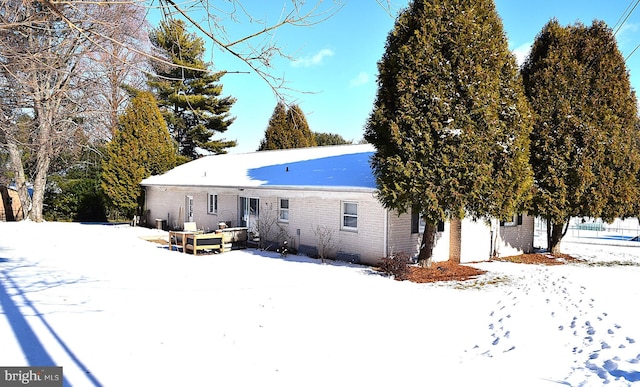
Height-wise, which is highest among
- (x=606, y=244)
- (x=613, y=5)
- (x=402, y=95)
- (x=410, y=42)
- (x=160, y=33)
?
(x=613, y=5)

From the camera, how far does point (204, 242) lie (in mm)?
15258

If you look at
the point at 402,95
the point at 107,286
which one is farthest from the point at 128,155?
the point at 402,95

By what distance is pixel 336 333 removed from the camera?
667cm

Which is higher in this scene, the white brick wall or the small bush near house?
the white brick wall

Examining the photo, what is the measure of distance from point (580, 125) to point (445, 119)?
7.14 meters

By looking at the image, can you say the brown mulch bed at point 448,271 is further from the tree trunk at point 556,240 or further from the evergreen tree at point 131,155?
the evergreen tree at point 131,155

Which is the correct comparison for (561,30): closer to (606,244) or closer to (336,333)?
(606,244)

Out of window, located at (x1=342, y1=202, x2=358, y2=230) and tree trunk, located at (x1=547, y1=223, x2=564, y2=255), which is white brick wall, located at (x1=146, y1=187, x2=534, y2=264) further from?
tree trunk, located at (x1=547, y1=223, x2=564, y2=255)

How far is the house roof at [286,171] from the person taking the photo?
1516 cm

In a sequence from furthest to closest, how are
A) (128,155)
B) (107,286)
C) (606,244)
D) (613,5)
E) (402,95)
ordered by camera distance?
(128,155)
(606,244)
(613,5)
(402,95)
(107,286)

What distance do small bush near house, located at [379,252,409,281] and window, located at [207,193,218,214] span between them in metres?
10.8

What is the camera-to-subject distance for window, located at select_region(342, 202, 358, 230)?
46.0ft

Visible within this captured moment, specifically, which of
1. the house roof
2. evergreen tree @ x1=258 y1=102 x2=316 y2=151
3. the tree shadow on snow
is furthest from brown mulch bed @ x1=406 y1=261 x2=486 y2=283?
evergreen tree @ x1=258 y1=102 x2=316 y2=151

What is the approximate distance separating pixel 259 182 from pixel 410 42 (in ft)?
27.9
